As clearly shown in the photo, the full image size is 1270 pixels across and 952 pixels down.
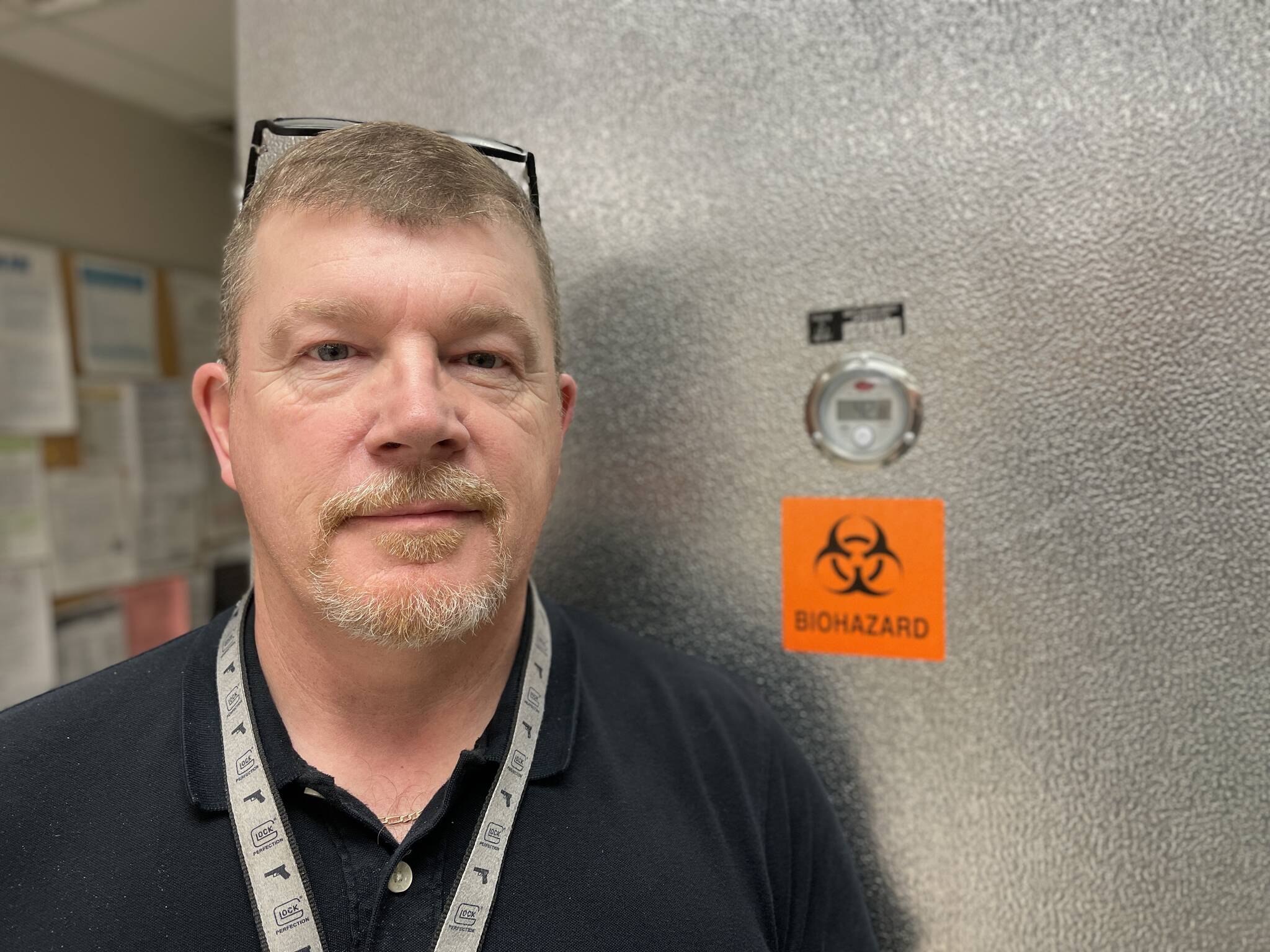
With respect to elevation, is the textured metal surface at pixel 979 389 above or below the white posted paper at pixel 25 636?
above

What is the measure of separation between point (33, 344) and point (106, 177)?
1.68ft

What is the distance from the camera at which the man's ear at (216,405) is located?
0.75m

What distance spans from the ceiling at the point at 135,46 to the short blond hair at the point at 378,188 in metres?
1.30

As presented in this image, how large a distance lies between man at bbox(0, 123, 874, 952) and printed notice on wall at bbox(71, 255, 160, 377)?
5.49ft

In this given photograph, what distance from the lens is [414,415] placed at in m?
0.63

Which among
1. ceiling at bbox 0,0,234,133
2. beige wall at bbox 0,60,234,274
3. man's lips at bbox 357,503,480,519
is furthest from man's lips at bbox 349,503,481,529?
beige wall at bbox 0,60,234,274

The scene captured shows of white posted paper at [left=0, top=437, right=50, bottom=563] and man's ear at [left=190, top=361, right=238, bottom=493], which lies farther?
white posted paper at [left=0, top=437, right=50, bottom=563]

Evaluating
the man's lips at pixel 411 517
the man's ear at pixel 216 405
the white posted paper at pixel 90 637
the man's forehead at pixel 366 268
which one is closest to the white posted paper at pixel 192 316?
the white posted paper at pixel 90 637

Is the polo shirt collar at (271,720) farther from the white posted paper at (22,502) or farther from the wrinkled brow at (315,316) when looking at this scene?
the white posted paper at (22,502)

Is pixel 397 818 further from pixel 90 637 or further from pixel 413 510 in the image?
pixel 90 637

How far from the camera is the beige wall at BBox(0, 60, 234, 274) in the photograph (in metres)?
1.97

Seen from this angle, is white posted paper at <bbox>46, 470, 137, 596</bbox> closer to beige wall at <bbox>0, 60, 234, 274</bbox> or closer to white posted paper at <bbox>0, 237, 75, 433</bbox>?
white posted paper at <bbox>0, 237, 75, 433</bbox>

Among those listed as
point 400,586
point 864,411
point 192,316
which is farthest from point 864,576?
point 192,316

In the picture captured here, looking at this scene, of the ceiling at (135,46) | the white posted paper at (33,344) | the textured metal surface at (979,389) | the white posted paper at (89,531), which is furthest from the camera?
the white posted paper at (89,531)
